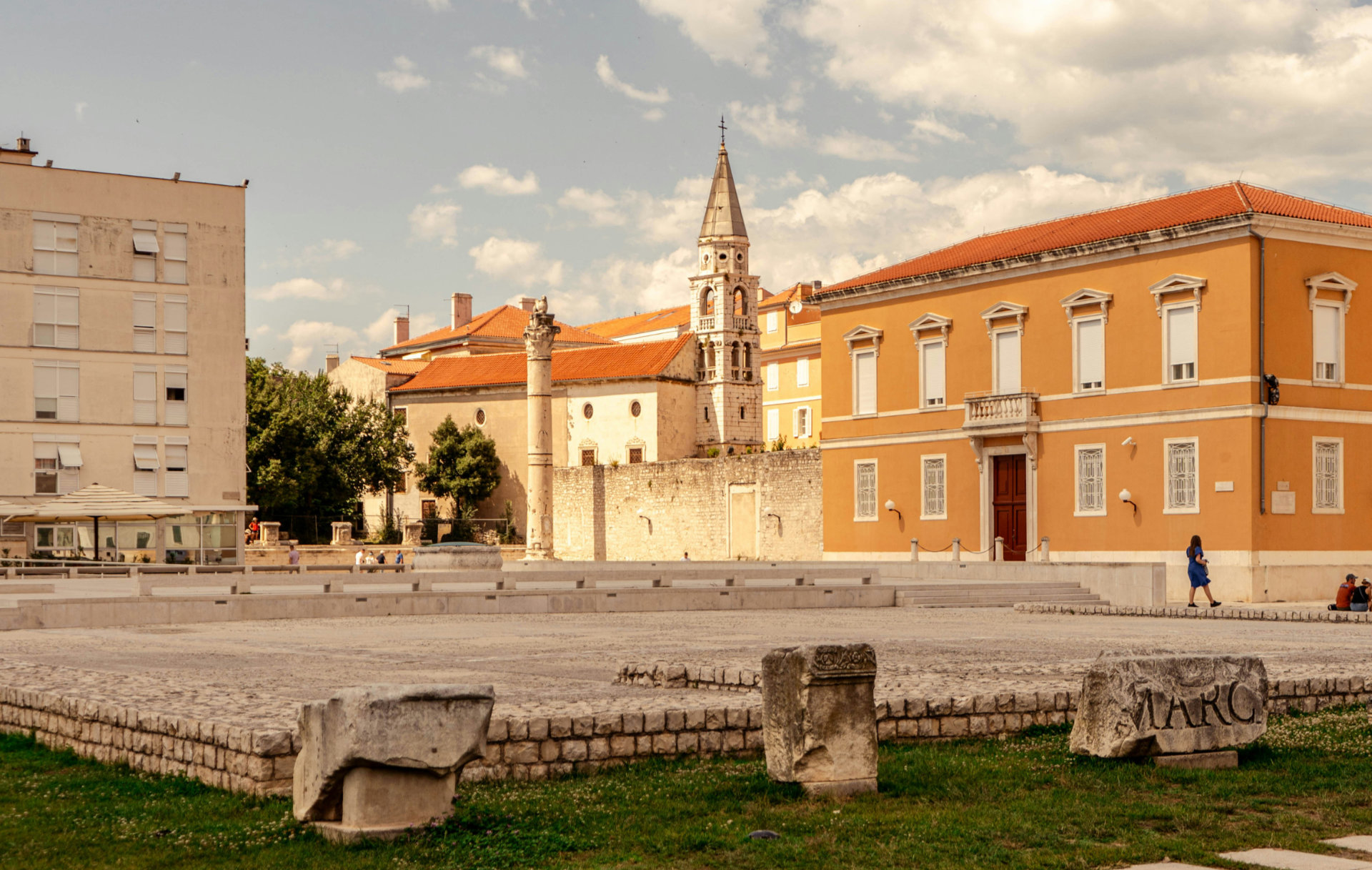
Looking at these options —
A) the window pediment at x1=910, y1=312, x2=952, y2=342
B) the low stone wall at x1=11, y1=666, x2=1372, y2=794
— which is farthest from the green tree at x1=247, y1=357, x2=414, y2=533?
the low stone wall at x1=11, y1=666, x2=1372, y2=794

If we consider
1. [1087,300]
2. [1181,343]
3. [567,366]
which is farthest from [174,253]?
[1181,343]

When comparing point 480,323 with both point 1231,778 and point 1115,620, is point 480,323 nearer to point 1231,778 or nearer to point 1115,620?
point 1115,620

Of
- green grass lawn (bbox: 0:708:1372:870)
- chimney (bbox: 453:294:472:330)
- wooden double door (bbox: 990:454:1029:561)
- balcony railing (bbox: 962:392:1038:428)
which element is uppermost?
chimney (bbox: 453:294:472:330)

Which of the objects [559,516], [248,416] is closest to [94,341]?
[248,416]

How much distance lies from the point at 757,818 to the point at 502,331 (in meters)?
87.5

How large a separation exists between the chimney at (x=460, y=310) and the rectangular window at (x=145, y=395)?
169 ft

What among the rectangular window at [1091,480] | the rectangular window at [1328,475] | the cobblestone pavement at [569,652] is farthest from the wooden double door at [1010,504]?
the cobblestone pavement at [569,652]

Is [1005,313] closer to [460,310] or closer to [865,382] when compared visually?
[865,382]

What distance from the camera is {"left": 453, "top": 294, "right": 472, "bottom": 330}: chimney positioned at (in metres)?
102

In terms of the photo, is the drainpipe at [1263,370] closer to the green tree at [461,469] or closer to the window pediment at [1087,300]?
the window pediment at [1087,300]

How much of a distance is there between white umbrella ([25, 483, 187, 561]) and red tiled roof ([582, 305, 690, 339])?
63047 mm

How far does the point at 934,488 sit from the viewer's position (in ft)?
138

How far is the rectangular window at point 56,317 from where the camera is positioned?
160 ft

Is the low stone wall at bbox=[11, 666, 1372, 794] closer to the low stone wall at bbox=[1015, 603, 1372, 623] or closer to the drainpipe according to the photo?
the low stone wall at bbox=[1015, 603, 1372, 623]
